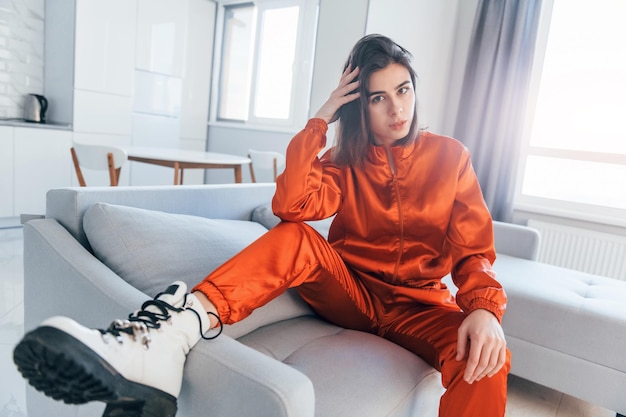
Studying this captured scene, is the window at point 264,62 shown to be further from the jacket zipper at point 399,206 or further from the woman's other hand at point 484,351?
the woman's other hand at point 484,351

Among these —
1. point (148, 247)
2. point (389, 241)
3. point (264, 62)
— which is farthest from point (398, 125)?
point (264, 62)

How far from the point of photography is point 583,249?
306 cm

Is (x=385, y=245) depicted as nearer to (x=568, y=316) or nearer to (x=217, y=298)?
(x=217, y=298)

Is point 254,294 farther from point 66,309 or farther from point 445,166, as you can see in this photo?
point 445,166

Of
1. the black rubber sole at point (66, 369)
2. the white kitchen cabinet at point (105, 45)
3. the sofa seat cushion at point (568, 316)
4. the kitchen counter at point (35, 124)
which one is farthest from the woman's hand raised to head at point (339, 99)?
the white kitchen cabinet at point (105, 45)

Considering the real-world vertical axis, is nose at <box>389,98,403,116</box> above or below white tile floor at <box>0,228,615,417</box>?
above

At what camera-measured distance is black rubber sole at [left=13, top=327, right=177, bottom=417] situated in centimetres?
61

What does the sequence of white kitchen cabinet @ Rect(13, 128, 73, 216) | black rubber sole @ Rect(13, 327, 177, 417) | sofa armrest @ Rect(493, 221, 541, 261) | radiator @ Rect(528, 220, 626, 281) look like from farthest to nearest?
white kitchen cabinet @ Rect(13, 128, 73, 216), radiator @ Rect(528, 220, 626, 281), sofa armrest @ Rect(493, 221, 541, 261), black rubber sole @ Rect(13, 327, 177, 417)

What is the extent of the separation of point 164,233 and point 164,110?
3.82m

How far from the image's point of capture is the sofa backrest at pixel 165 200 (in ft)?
3.79

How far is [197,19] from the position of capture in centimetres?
481

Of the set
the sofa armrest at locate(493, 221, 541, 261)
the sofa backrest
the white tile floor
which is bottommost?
the white tile floor

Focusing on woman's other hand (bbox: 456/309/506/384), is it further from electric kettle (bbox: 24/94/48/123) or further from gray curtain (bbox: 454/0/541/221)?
electric kettle (bbox: 24/94/48/123)

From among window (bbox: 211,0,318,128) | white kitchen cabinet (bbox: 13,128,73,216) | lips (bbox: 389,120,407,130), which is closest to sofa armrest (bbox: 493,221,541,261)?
lips (bbox: 389,120,407,130)
